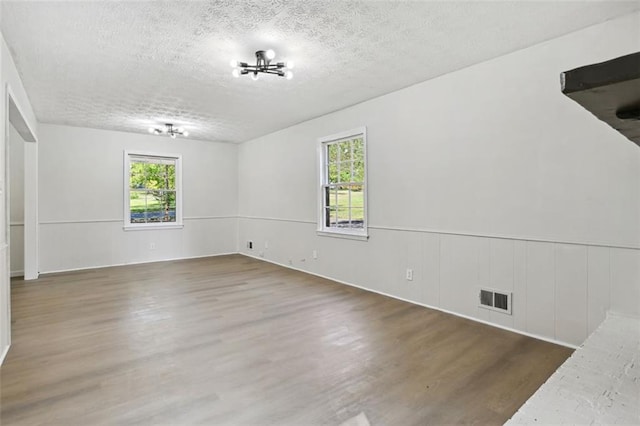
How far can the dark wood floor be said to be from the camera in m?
1.92

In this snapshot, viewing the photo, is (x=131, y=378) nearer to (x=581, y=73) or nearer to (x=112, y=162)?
(x=581, y=73)

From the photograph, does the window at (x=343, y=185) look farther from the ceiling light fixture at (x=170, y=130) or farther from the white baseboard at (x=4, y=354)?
the white baseboard at (x=4, y=354)

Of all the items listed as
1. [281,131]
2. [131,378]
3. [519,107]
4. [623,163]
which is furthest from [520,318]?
[281,131]

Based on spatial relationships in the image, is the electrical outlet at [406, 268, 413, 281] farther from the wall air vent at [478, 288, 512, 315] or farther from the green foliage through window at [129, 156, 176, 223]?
Answer: the green foliage through window at [129, 156, 176, 223]

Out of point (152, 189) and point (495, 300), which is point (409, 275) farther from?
point (152, 189)

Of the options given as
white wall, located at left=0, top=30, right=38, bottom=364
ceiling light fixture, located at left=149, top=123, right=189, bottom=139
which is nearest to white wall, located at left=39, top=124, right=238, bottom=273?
ceiling light fixture, located at left=149, top=123, right=189, bottom=139

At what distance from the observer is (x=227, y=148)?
7734 millimetres

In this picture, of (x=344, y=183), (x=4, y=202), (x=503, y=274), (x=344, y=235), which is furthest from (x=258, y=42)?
(x=503, y=274)

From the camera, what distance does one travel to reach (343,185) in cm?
508

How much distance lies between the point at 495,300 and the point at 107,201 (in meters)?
6.64

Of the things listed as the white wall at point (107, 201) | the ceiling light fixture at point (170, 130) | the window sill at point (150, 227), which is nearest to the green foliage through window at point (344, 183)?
the ceiling light fixture at point (170, 130)

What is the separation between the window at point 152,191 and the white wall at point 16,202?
154 cm

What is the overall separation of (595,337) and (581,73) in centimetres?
217

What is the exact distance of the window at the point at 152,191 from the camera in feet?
21.6
